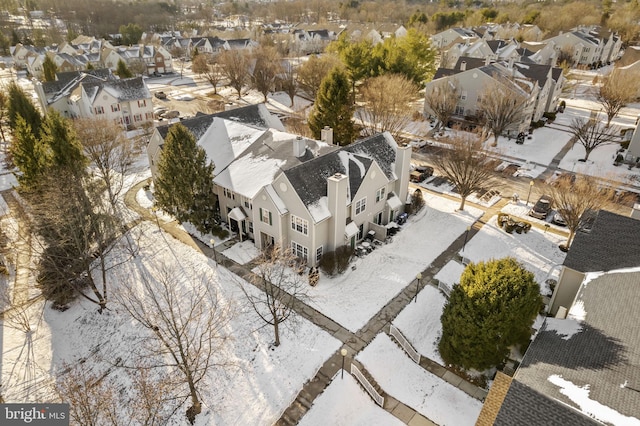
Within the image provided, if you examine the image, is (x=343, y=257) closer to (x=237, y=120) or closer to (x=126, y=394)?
(x=126, y=394)

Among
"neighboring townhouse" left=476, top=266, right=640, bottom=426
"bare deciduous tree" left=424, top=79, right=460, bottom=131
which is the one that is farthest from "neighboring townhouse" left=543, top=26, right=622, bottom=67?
"neighboring townhouse" left=476, top=266, right=640, bottom=426

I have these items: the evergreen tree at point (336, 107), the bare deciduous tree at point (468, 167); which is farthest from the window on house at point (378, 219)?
the evergreen tree at point (336, 107)

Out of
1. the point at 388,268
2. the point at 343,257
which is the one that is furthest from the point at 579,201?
the point at 343,257

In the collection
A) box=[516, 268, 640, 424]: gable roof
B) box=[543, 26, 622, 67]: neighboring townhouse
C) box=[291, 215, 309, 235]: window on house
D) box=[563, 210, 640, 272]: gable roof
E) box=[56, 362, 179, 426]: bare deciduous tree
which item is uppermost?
box=[543, 26, 622, 67]: neighboring townhouse

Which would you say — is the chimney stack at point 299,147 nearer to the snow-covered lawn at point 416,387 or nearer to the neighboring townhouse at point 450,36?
the snow-covered lawn at point 416,387

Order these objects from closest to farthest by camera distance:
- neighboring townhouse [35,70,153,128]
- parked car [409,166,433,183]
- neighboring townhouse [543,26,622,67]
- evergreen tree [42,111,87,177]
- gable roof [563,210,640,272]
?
gable roof [563,210,640,272], evergreen tree [42,111,87,177], parked car [409,166,433,183], neighboring townhouse [35,70,153,128], neighboring townhouse [543,26,622,67]

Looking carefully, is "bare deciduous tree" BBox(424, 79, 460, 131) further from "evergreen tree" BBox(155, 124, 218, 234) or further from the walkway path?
"evergreen tree" BBox(155, 124, 218, 234)

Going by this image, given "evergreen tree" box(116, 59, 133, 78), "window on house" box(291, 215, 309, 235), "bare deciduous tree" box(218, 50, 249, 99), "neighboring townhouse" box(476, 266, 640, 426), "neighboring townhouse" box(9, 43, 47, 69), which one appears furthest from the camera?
"neighboring townhouse" box(9, 43, 47, 69)
